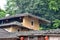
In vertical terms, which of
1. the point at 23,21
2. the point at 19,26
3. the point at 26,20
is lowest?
the point at 19,26

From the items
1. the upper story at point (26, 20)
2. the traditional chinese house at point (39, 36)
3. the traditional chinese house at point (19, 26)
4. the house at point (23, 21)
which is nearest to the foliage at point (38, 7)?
the upper story at point (26, 20)

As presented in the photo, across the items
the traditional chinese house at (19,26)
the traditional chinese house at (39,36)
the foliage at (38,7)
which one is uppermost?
the foliage at (38,7)

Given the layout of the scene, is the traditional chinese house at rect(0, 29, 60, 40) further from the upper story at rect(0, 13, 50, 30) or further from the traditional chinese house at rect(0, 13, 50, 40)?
the upper story at rect(0, 13, 50, 30)

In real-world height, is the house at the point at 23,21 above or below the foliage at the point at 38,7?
below

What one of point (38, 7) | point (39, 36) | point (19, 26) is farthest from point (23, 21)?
point (38, 7)

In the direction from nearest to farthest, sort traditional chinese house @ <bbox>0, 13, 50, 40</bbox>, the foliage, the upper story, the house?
traditional chinese house @ <bbox>0, 13, 50, 40</bbox>, the house, the upper story, the foliage

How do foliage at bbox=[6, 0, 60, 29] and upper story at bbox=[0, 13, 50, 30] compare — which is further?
foliage at bbox=[6, 0, 60, 29]

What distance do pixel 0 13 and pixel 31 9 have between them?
7.60 metres

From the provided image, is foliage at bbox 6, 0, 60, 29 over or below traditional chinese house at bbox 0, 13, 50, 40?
over

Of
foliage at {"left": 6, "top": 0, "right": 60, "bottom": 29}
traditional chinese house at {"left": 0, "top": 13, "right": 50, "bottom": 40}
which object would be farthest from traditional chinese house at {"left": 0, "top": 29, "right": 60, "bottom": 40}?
foliage at {"left": 6, "top": 0, "right": 60, "bottom": 29}

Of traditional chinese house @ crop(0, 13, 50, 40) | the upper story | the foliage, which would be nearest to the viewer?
traditional chinese house @ crop(0, 13, 50, 40)

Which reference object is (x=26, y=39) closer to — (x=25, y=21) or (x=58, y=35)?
(x=58, y=35)

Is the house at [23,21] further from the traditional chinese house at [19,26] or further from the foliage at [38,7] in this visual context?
the foliage at [38,7]

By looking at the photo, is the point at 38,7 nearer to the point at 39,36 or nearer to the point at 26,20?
the point at 26,20
